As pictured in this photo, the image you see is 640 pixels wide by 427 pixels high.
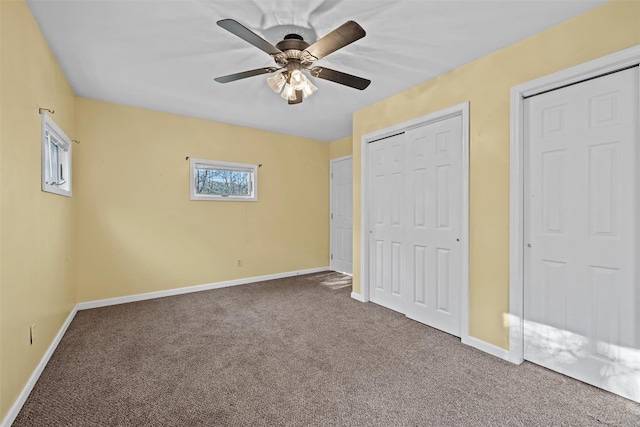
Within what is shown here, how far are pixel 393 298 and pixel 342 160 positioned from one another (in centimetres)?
281

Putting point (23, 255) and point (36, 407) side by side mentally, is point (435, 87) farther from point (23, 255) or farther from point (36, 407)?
point (36, 407)

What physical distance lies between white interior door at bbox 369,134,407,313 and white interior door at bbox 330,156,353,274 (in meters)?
1.54

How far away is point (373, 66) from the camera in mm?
2627

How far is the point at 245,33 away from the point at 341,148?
12.5 feet

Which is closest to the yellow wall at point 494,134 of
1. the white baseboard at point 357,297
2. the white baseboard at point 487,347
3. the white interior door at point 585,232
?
the white baseboard at point 487,347

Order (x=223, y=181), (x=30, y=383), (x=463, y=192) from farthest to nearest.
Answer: (x=223, y=181) → (x=463, y=192) → (x=30, y=383)

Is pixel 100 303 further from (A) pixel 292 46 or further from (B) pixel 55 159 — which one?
(A) pixel 292 46

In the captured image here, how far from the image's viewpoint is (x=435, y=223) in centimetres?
292

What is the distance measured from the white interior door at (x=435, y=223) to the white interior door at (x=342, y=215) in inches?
Answer: 81.5

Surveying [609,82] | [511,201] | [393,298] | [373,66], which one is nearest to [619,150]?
[609,82]

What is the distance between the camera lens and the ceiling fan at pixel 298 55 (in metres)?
1.66

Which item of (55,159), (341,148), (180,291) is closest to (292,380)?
(180,291)

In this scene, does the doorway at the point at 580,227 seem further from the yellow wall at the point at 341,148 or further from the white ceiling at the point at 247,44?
the yellow wall at the point at 341,148

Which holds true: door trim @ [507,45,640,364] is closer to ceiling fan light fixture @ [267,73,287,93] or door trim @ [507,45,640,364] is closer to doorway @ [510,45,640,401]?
doorway @ [510,45,640,401]
